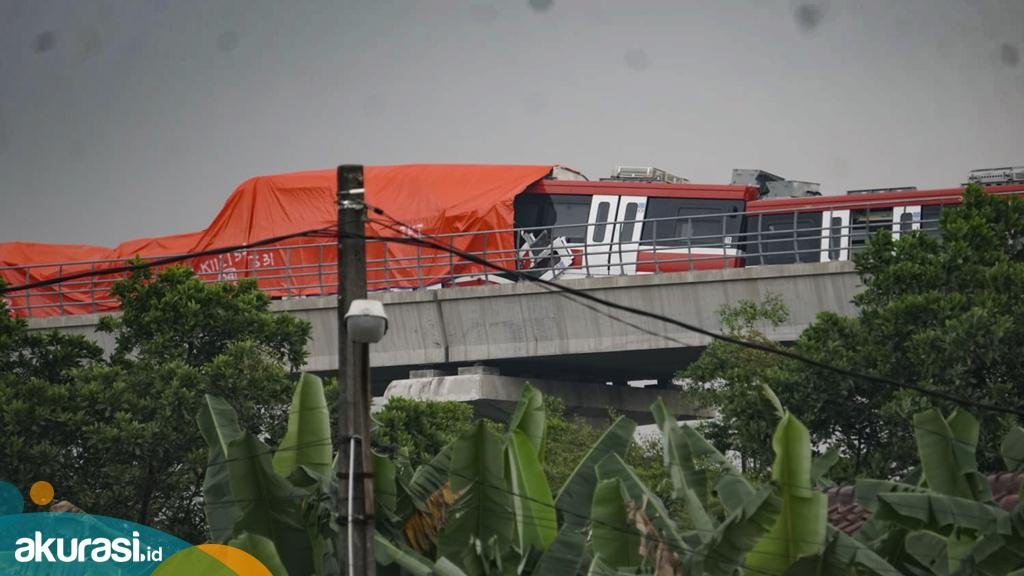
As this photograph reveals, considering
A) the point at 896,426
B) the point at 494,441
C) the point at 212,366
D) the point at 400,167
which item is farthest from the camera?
the point at 400,167

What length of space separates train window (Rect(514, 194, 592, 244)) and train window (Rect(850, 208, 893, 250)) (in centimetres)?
631

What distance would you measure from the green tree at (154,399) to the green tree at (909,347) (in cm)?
817

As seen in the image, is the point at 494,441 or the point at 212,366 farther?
the point at 212,366

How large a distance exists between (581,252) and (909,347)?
13031 mm

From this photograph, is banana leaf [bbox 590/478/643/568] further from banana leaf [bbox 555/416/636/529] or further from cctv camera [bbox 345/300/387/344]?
cctv camera [bbox 345/300/387/344]

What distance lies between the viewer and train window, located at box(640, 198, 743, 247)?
39000 millimetres

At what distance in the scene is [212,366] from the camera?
2867cm

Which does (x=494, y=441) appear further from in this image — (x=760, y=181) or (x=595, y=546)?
(x=760, y=181)

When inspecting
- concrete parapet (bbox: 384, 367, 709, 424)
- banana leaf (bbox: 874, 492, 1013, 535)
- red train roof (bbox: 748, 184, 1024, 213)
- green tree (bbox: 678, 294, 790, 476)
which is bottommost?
concrete parapet (bbox: 384, 367, 709, 424)

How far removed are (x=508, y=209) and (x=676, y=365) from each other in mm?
5844

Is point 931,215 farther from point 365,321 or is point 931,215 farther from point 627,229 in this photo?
point 365,321

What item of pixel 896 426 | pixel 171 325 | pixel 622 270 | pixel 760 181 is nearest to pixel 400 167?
pixel 622 270

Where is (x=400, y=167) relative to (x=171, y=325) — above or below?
above

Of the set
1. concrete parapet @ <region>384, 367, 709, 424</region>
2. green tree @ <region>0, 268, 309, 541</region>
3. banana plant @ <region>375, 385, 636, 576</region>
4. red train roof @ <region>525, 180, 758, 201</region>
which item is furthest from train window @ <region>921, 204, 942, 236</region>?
banana plant @ <region>375, 385, 636, 576</region>
